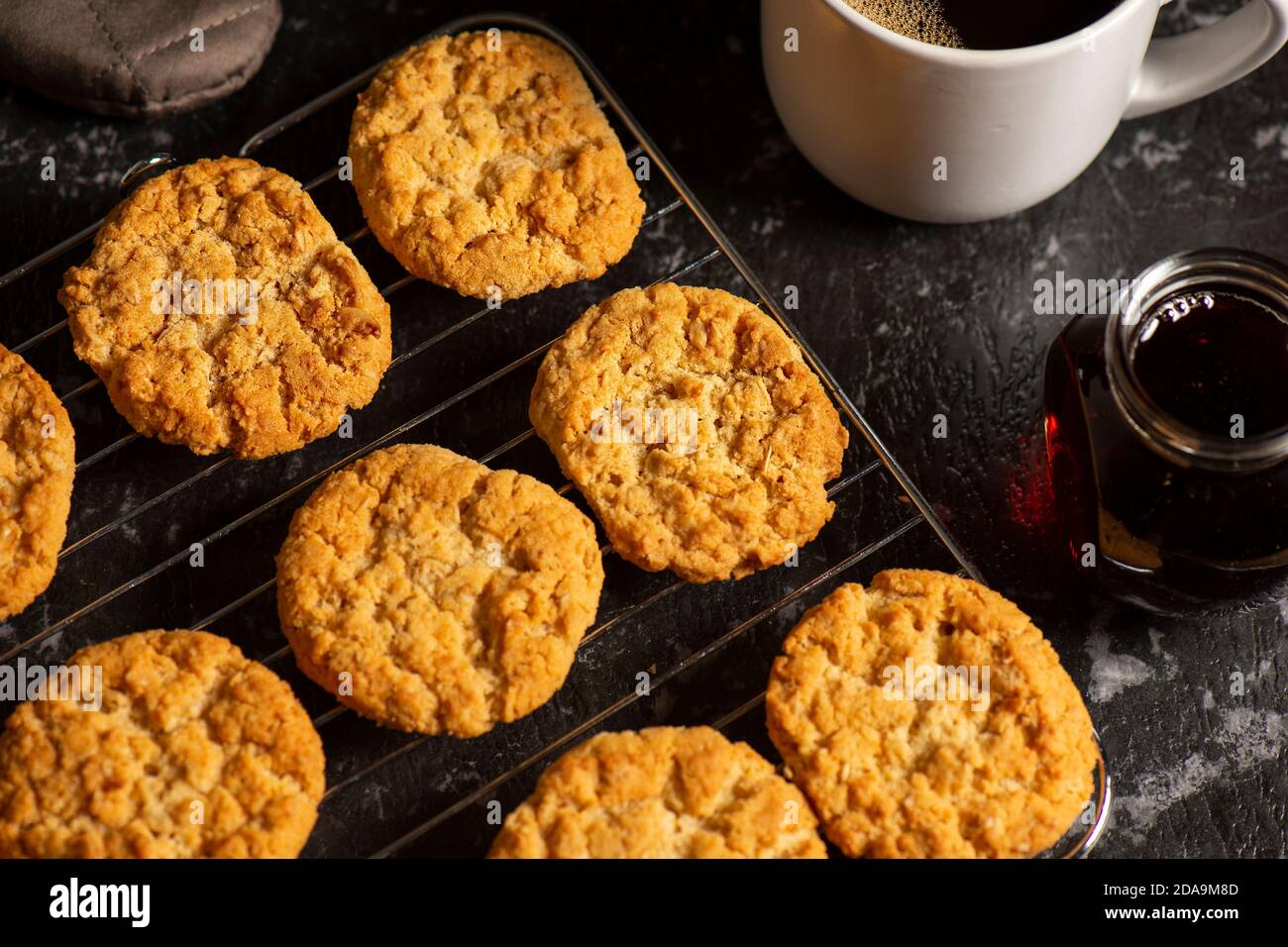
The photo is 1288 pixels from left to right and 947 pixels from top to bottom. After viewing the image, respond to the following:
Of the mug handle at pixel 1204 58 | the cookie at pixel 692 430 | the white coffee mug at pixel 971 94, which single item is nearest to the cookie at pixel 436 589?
the cookie at pixel 692 430

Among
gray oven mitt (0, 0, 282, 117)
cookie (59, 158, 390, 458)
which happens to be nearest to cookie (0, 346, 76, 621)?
cookie (59, 158, 390, 458)

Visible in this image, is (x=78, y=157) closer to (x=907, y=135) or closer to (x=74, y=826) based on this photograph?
(x=74, y=826)

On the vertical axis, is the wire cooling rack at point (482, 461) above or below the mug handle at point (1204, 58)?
below

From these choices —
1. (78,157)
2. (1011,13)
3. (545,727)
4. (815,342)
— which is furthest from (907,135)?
(78,157)

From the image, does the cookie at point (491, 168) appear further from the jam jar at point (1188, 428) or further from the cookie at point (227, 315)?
the jam jar at point (1188, 428)
